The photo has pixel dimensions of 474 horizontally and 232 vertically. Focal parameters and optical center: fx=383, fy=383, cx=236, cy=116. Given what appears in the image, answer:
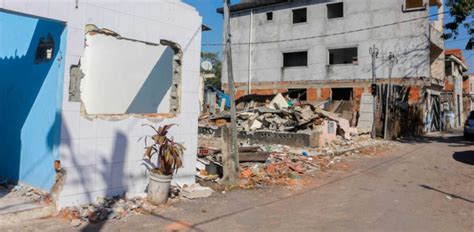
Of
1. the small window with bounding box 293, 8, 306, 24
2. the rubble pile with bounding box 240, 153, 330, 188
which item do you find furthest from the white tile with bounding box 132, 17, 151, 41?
the small window with bounding box 293, 8, 306, 24

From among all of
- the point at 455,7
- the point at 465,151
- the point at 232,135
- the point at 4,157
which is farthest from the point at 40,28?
the point at 455,7

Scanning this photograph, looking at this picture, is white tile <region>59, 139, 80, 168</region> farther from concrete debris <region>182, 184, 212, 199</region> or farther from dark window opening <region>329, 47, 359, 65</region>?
dark window opening <region>329, 47, 359, 65</region>

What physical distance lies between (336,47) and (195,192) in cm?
1969

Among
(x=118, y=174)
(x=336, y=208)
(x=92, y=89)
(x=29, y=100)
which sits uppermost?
(x=92, y=89)

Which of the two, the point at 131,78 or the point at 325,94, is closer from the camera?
the point at 131,78

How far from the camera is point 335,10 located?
25.6 m

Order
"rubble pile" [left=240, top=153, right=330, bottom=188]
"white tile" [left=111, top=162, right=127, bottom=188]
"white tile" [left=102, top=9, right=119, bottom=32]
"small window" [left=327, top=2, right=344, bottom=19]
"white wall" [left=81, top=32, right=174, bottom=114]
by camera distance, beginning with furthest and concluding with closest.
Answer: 1. "small window" [left=327, top=2, right=344, bottom=19]
2. "rubble pile" [left=240, top=153, right=330, bottom=188]
3. "white wall" [left=81, top=32, right=174, bottom=114]
4. "white tile" [left=111, top=162, right=127, bottom=188]
5. "white tile" [left=102, top=9, right=119, bottom=32]

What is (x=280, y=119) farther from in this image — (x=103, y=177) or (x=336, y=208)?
(x=103, y=177)

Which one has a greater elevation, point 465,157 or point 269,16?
point 269,16

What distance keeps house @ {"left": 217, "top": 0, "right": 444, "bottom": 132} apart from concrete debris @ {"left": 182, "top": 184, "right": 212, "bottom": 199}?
711 inches

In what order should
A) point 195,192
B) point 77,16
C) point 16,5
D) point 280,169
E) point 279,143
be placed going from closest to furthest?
point 16,5, point 77,16, point 195,192, point 280,169, point 279,143

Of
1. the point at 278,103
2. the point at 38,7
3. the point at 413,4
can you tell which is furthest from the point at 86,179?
the point at 413,4

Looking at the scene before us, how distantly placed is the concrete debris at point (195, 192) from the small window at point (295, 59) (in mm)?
19994

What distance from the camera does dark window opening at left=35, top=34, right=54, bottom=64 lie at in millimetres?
5945
